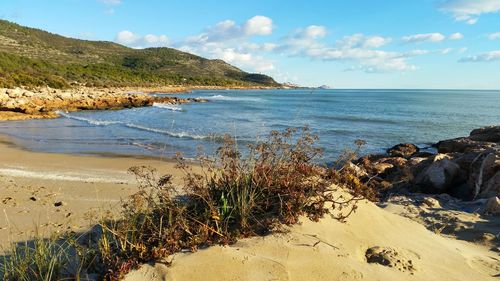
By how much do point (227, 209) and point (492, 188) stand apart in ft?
20.4

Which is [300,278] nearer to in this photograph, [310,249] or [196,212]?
[310,249]

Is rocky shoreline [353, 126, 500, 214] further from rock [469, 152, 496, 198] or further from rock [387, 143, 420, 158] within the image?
rock [387, 143, 420, 158]

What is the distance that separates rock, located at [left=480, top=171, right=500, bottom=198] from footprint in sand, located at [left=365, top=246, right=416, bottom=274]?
483 centimetres

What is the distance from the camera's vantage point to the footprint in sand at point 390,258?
396 centimetres

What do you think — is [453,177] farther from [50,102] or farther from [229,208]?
[50,102]

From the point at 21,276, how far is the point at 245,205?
2078 millimetres

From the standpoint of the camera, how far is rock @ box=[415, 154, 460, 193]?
9328 mm

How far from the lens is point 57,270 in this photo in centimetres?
379

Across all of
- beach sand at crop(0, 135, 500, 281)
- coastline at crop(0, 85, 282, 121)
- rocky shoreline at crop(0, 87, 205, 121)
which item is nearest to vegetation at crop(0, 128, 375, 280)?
beach sand at crop(0, 135, 500, 281)

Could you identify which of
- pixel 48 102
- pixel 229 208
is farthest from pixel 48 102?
pixel 229 208

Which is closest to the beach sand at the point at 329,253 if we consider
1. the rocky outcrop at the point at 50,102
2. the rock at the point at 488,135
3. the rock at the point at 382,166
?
the rock at the point at 382,166

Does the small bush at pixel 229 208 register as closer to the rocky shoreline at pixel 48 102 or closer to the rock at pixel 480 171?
the rock at pixel 480 171

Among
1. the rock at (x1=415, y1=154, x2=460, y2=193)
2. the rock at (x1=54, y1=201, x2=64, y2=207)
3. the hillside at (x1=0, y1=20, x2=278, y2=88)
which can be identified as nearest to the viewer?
the rock at (x1=54, y1=201, x2=64, y2=207)

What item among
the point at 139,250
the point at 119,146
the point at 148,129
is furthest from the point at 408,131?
the point at 139,250
